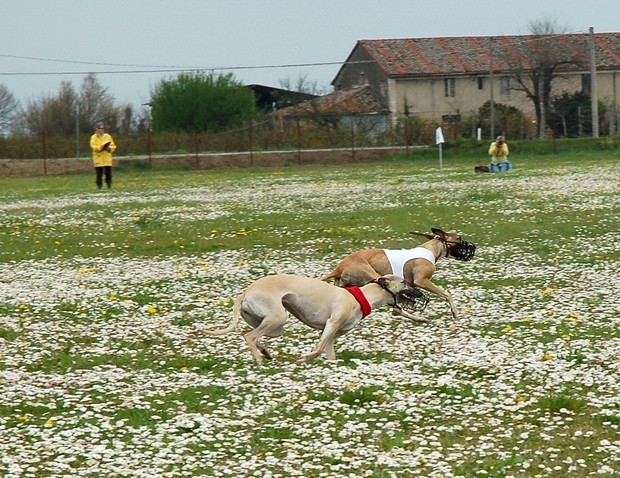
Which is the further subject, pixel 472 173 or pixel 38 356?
pixel 472 173

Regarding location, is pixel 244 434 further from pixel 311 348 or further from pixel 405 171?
pixel 405 171

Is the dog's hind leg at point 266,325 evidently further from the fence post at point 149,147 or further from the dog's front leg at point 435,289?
the fence post at point 149,147

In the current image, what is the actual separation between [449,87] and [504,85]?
4.44 m

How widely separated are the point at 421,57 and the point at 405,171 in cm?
4443

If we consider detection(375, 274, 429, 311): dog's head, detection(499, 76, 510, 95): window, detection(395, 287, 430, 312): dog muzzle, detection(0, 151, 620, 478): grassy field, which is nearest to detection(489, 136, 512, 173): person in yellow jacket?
detection(0, 151, 620, 478): grassy field

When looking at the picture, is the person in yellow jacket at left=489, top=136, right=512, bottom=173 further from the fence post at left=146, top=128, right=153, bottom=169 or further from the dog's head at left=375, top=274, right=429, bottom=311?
the dog's head at left=375, top=274, right=429, bottom=311

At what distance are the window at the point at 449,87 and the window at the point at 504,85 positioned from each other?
375cm

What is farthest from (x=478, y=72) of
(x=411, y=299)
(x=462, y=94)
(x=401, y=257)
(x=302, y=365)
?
Result: (x=302, y=365)

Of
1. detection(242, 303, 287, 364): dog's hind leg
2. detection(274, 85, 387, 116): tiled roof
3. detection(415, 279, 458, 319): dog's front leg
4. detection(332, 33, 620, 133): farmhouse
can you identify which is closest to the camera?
detection(242, 303, 287, 364): dog's hind leg

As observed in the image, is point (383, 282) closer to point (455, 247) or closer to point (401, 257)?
point (401, 257)

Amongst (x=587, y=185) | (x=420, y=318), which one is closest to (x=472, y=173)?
(x=587, y=185)

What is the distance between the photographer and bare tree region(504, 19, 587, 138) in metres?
78.9

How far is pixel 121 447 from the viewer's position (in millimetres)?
6574

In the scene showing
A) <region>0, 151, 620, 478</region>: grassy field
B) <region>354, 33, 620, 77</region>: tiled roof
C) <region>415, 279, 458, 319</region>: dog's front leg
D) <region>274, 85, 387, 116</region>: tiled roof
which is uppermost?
<region>354, 33, 620, 77</region>: tiled roof
